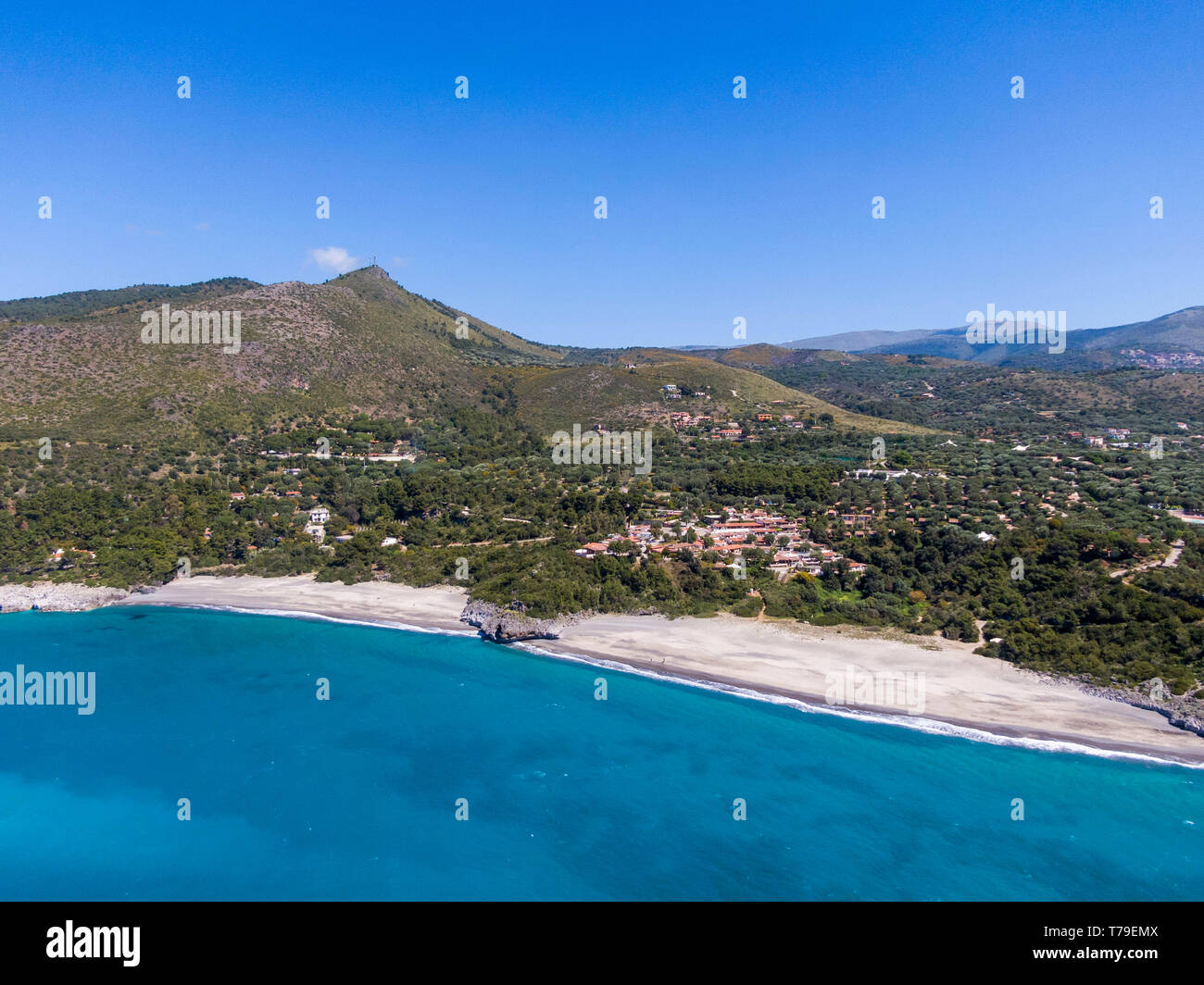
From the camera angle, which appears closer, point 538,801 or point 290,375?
point 538,801

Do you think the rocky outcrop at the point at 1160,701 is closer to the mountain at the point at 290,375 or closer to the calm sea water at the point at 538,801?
the calm sea water at the point at 538,801

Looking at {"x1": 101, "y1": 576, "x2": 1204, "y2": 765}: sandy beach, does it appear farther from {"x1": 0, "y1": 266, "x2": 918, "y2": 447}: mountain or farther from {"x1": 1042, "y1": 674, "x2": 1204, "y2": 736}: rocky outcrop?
{"x1": 0, "y1": 266, "x2": 918, "y2": 447}: mountain

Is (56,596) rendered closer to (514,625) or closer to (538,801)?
(514,625)

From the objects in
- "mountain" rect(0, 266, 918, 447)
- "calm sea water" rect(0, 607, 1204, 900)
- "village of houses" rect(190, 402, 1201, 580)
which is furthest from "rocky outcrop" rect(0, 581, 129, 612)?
"mountain" rect(0, 266, 918, 447)

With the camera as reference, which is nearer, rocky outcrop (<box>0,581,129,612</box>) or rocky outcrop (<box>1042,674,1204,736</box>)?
rocky outcrop (<box>1042,674,1204,736</box>)

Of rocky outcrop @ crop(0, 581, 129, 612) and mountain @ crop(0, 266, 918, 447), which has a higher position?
mountain @ crop(0, 266, 918, 447)

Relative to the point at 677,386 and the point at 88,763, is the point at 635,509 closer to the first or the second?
the point at 88,763

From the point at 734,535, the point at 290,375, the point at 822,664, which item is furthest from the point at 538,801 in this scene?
the point at 290,375
